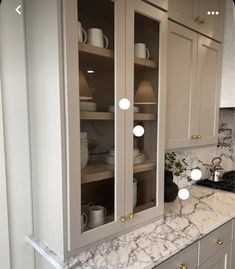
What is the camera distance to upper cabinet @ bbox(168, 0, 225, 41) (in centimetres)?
154

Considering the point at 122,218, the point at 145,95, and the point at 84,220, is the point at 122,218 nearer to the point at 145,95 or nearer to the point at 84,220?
the point at 84,220

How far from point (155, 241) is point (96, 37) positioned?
1032 millimetres

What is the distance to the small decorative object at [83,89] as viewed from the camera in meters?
1.04

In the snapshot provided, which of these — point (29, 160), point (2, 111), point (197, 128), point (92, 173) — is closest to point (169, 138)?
point (197, 128)

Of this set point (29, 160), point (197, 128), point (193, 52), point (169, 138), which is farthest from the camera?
point (197, 128)

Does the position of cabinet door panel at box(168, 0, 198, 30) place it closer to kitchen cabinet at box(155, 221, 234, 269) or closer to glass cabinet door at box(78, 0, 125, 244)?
glass cabinet door at box(78, 0, 125, 244)

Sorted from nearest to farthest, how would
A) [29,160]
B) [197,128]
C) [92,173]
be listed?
[92,173] → [29,160] → [197,128]

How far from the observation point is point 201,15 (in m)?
1.72

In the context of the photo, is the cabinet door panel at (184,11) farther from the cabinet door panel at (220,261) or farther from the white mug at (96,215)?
the cabinet door panel at (220,261)

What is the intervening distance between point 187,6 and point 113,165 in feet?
3.94

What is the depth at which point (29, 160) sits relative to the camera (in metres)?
1.24

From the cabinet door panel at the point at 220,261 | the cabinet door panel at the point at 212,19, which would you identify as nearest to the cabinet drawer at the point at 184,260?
the cabinet door panel at the point at 220,261

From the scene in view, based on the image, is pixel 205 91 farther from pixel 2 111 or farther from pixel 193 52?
pixel 2 111

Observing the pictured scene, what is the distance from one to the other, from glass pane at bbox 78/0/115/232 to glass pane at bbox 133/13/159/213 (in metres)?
0.17
